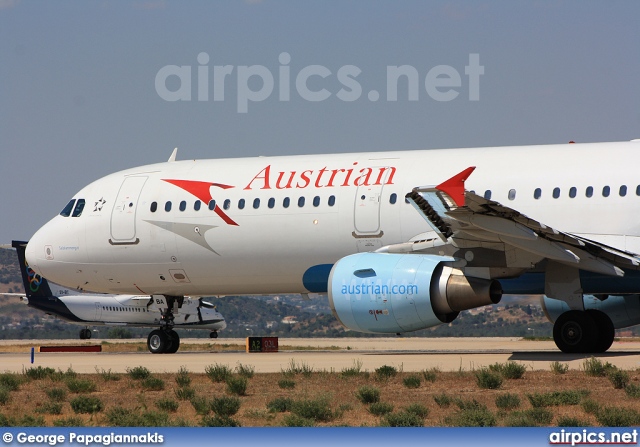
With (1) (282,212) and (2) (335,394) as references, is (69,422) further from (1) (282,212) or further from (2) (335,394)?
(1) (282,212)

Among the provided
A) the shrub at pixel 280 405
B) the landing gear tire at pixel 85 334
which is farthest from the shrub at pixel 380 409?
the landing gear tire at pixel 85 334

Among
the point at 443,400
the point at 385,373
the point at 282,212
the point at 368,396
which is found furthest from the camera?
the point at 282,212

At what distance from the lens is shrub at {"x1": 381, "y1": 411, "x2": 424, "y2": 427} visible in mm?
11391

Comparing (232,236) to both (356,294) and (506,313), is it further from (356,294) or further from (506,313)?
(506,313)

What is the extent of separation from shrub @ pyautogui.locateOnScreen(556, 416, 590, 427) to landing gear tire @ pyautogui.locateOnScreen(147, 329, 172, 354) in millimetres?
14741

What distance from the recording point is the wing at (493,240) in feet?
57.0

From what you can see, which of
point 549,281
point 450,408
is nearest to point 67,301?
point 549,281

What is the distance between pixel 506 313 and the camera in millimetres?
101062

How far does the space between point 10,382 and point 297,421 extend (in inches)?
254

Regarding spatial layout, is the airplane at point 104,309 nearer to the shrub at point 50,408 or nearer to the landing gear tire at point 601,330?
the landing gear tire at point 601,330

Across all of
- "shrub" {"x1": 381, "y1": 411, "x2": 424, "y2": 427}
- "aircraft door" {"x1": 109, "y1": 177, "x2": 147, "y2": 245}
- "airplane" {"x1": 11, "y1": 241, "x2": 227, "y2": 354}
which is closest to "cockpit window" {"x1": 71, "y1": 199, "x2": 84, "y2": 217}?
"aircraft door" {"x1": 109, "y1": 177, "x2": 147, "y2": 245}

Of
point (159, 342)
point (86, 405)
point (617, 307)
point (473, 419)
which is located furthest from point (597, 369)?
point (159, 342)

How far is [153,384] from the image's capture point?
51.0 feet

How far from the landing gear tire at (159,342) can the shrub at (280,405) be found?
39.4 feet
